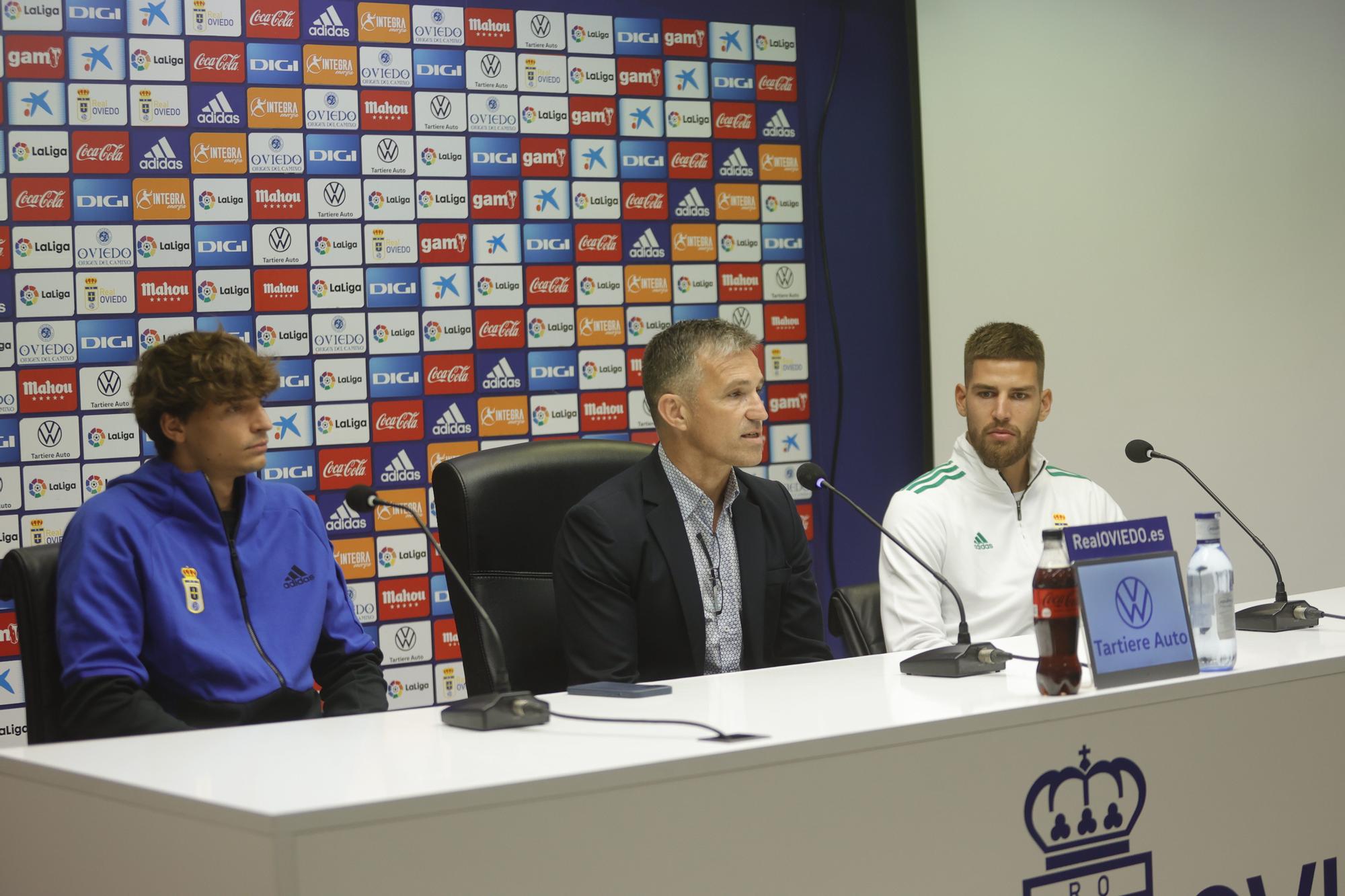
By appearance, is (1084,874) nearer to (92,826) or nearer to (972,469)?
(92,826)

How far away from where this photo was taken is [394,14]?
3.35 metres

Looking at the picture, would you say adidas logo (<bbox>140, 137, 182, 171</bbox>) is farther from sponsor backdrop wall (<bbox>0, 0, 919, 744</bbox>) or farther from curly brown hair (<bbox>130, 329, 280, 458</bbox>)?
curly brown hair (<bbox>130, 329, 280, 458</bbox>)

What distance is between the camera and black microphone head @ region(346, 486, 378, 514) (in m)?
1.77

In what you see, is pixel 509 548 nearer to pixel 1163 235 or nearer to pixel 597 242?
pixel 597 242

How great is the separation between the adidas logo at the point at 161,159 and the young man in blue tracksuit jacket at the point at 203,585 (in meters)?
1.11

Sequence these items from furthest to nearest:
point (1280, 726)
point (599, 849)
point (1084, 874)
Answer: point (1280, 726)
point (1084, 874)
point (599, 849)

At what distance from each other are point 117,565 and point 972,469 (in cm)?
168

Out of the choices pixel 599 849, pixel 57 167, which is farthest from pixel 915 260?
pixel 599 849

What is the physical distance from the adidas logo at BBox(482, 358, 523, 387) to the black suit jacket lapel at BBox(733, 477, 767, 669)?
116 cm

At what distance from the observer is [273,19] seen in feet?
10.7

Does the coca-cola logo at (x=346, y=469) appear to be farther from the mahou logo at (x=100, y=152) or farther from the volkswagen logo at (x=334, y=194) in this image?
the mahou logo at (x=100, y=152)

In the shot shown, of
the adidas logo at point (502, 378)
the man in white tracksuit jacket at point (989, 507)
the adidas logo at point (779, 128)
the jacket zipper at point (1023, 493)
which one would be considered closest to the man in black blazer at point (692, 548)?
the man in white tracksuit jacket at point (989, 507)

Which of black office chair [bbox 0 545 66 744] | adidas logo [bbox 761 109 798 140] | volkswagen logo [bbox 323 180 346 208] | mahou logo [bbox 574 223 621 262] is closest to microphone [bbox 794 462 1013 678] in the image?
black office chair [bbox 0 545 66 744]

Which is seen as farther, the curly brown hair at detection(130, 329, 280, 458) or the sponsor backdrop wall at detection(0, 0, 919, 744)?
the sponsor backdrop wall at detection(0, 0, 919, 744)
